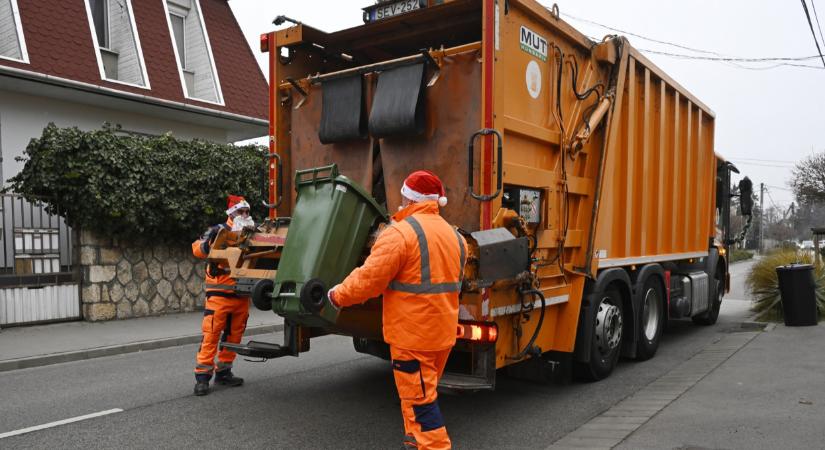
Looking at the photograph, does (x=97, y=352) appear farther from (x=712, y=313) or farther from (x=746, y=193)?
(x=746, y=193)

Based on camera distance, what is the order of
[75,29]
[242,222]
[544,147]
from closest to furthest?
[544,147]
[242,222]
[75,29]

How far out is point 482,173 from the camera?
461 centimetres

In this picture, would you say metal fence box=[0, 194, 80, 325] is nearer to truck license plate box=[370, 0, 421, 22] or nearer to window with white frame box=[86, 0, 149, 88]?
window with white frame box=[86, 0, 149, 88]

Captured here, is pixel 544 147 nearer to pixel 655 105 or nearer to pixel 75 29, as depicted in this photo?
pixel 655 105

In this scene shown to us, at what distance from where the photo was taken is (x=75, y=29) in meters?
12.9

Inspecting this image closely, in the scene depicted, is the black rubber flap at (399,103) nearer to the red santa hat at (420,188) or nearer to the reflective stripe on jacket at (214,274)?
the red santa hat at (420,188)

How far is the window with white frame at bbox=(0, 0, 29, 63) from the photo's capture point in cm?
1170

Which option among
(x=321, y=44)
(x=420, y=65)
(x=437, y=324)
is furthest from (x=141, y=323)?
(x=437, y=324)

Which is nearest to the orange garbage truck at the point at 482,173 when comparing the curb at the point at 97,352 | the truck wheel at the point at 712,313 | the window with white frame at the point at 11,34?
the truck wheel at the point at 712,313

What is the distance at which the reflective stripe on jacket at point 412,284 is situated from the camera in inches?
140

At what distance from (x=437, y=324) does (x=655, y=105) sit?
4.64 meters

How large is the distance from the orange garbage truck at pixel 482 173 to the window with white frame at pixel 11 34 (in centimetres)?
→ 808

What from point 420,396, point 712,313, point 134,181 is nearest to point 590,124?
point 420,396

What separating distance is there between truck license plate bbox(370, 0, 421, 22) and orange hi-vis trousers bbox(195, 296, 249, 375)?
2675mm
